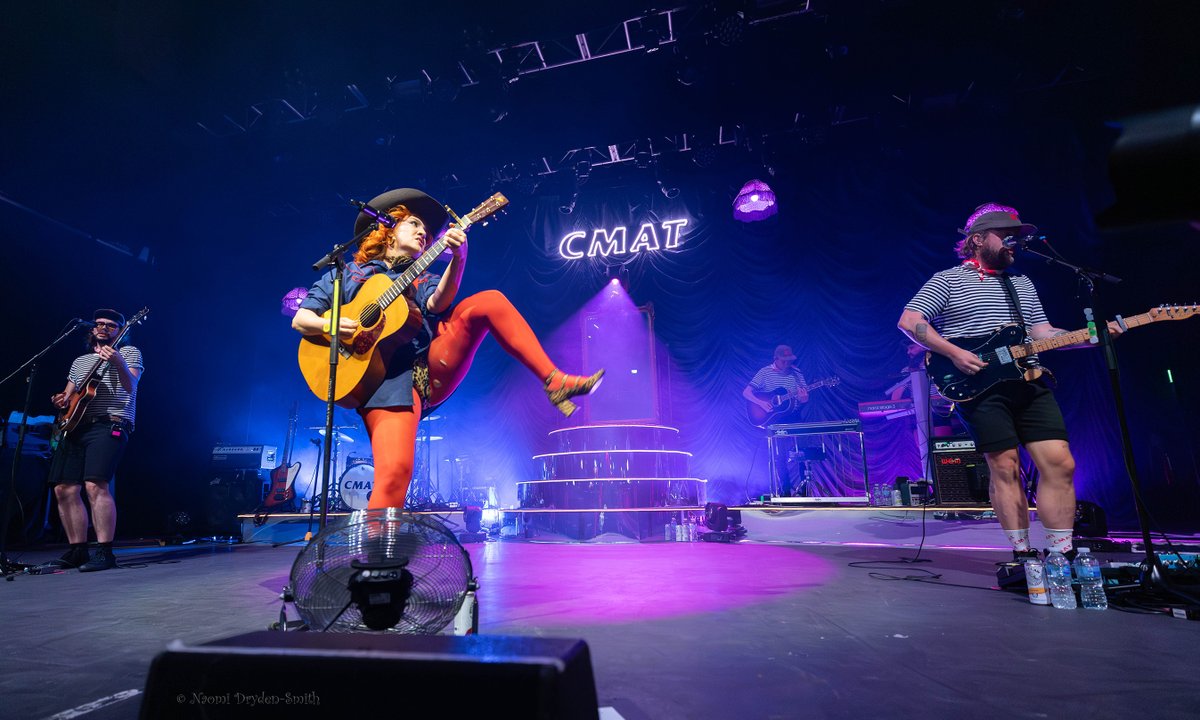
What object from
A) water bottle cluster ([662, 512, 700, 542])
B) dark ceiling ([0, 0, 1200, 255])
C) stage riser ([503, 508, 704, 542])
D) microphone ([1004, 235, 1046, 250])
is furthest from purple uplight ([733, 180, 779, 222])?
microphone ([1004, 235, 1046, 250])

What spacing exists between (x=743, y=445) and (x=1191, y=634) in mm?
8714

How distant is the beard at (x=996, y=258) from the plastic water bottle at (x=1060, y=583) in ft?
6.47

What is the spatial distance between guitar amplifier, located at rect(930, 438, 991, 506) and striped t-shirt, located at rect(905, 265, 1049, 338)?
9.99 feet

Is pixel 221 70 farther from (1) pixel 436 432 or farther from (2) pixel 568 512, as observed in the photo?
(2) pixel 568 512

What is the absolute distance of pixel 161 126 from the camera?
846cm

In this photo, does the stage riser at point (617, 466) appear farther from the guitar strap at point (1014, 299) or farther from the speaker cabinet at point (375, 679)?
the speaker cabinet at point (375, 679)

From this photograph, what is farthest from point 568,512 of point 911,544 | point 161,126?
point 161,126

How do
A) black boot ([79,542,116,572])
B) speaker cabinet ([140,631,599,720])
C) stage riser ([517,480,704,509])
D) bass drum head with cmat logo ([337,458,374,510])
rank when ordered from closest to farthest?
speaker cabinet ([140,631,599,720]) → black boot ([79,542,116,572]) → stage riser ([517,480,704,509]) → bass drum head with cmat logo ([337,458,374,510])

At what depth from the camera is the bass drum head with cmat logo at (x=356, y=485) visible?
30.1 ft

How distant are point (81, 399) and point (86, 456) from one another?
1.85 feet

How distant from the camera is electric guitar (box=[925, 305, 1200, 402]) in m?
3.32

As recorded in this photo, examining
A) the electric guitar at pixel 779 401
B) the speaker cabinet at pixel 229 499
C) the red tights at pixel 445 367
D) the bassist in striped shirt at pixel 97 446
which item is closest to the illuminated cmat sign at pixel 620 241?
the electric guitar at pixel 779 401

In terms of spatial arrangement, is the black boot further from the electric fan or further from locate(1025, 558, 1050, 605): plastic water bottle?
locate(1025, 558, 1050, 605): plastic water bottle

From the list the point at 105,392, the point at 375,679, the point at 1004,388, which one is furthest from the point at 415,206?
the point at 105,392
